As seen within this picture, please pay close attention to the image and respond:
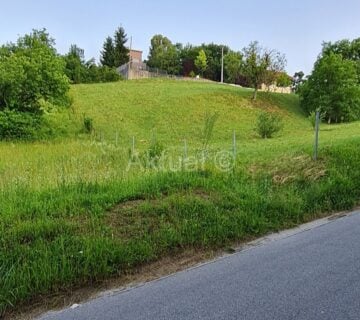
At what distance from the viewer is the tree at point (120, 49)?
63.1 metres

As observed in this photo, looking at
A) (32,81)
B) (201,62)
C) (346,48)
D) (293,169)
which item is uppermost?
(201,62)

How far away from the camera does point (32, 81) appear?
18.6 m

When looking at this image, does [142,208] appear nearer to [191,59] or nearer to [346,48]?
[346,48]

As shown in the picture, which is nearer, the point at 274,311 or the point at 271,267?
the point at 274,311

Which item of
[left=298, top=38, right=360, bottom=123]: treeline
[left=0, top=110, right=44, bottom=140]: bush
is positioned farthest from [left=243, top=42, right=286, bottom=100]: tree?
[left=0, top=110, right=44, bottom=140]: bush

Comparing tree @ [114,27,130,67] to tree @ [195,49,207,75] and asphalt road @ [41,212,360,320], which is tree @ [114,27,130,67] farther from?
asphalt road @ [41,212,360,320]

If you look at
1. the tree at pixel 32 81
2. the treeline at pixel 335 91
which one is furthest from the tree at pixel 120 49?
the tree at pixel 32 81

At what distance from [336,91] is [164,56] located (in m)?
43.7

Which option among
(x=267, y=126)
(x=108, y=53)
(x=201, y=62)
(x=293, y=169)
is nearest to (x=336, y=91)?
(x=267, y=126)

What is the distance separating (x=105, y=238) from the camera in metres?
3.97

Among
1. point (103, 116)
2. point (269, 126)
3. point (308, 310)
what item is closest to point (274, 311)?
point (308, 310)

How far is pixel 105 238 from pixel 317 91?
33.5 m

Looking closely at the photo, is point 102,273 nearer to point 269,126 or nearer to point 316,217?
point 316,217

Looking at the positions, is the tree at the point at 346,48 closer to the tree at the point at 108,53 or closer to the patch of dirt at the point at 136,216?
the tree at the point at 108,53
